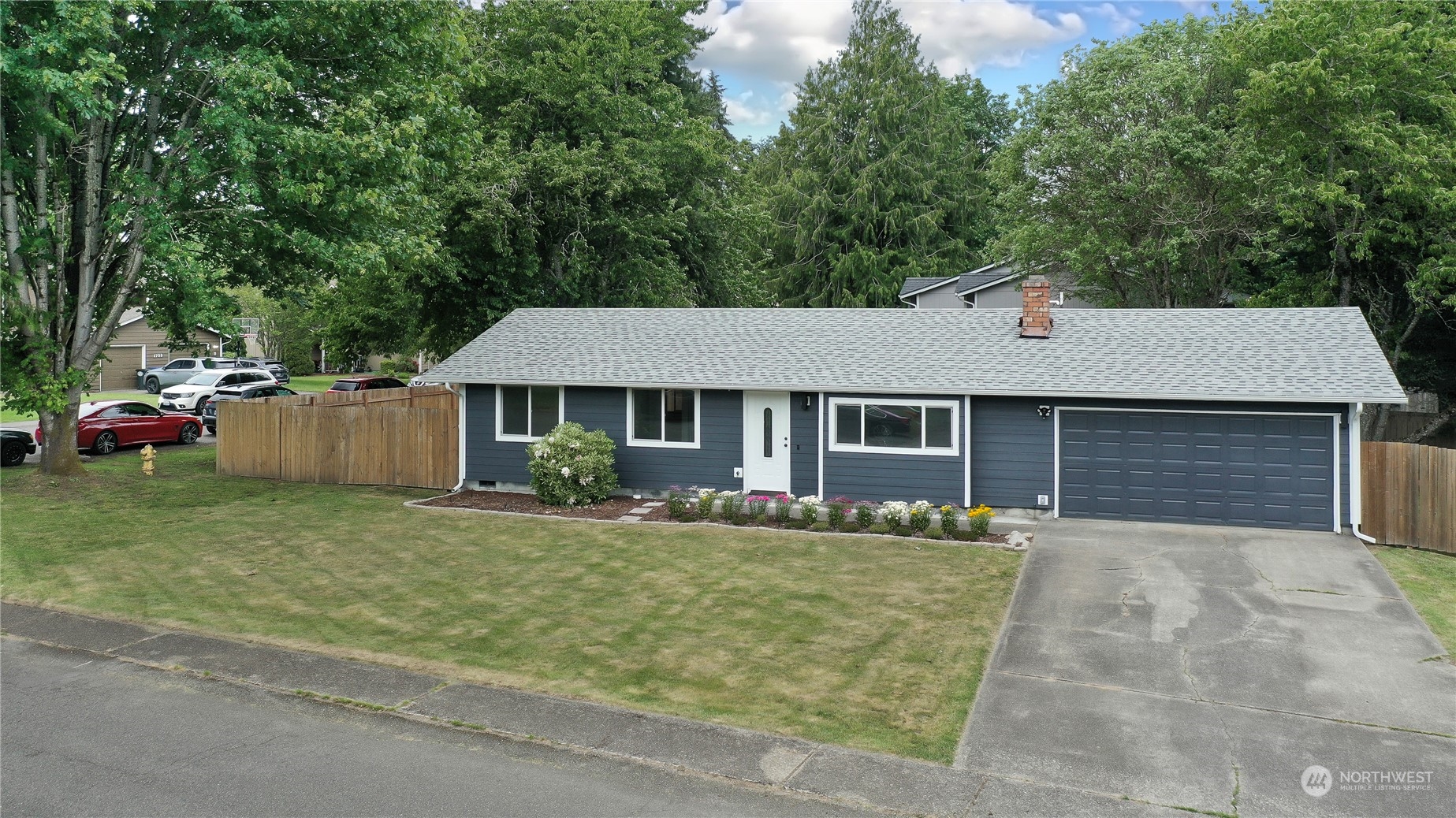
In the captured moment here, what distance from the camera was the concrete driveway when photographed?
638 cm

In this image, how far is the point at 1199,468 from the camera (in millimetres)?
15242

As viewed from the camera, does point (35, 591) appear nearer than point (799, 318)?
Yes

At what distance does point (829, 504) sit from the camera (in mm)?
16000

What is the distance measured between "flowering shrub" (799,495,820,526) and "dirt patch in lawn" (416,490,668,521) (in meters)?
2.40

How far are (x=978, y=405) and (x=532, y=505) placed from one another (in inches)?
329

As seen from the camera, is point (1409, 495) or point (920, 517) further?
point (920, 517)

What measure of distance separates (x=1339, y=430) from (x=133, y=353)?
52312 mm

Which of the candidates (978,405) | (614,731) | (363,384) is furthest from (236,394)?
(614,731)

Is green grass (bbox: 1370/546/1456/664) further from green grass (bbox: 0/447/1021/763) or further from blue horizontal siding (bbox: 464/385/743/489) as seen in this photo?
blue horizontal siding (bbox: 464/385/743/489)

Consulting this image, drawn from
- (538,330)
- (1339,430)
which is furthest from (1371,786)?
(538,330)

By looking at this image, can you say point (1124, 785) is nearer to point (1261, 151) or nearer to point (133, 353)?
point (1261, 151)

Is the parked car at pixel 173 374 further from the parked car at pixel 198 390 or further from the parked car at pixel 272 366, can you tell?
Result: the parked car at pixel 198 390

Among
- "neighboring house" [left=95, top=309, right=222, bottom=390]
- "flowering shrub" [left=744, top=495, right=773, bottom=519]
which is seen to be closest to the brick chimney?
"flowering shrub" [left=744, top=495, right=773, bottom=519]

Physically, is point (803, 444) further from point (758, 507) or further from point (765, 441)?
point (758, 507)
